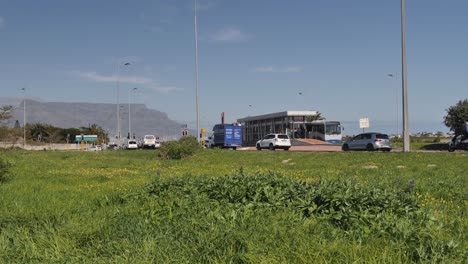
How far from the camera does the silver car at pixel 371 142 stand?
136 ft

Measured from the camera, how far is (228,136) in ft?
198

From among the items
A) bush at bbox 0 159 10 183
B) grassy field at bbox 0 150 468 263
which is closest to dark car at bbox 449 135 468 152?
grassy field at bbox 0 150 468 263

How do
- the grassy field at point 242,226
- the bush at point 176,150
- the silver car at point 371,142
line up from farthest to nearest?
the silver car at point 371,142 < the bush at point 176,150 < the grassy field at point 242,226

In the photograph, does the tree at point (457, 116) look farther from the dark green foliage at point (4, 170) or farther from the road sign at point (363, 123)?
the dark green foliage at point (4, 170)

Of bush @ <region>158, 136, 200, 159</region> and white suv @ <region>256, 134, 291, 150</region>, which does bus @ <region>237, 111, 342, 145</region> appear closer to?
white suv @ <region>256, 134, 291, 150</region>

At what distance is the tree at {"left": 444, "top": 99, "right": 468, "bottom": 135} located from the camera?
59156mm

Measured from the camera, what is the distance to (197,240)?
5125mm

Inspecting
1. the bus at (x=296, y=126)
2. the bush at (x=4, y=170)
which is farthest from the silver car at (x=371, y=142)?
the bush at (x=4, y=170)

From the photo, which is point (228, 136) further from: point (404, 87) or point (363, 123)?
point (404, 87)

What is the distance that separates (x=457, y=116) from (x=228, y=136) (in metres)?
29.6

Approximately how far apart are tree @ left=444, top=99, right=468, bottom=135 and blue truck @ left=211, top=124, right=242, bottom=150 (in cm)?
2759

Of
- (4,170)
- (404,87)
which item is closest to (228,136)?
(404,87)

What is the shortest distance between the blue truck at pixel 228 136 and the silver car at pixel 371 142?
65.8ft

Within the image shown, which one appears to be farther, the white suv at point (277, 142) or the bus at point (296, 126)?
the bus at point (296, 126)
